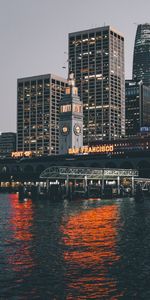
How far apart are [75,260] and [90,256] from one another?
9.29 ft

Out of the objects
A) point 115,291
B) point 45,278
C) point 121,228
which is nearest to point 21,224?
point 121,228

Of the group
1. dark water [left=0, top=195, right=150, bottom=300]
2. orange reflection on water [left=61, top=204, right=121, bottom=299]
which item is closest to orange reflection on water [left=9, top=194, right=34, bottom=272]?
dark water [left=0, top=195, right=150, bottom=300]

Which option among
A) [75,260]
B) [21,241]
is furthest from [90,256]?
[21,241]

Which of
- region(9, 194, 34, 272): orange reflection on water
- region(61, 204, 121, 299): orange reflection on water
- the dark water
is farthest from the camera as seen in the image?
region(9, 194, 34, 272): orange reflection on water

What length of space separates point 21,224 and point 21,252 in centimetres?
3253

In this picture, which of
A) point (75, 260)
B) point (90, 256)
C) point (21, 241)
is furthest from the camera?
point (21, 241)

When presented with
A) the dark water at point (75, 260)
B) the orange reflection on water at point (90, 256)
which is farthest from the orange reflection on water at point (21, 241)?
the orange reflection on water at point (90, 256)

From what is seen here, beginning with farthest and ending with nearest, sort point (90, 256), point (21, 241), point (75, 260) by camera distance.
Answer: point (21, 241) < point (90, 256) < point (75, 260)

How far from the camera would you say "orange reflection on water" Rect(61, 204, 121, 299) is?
42.6m

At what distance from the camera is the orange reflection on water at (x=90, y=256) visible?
42.6 meters

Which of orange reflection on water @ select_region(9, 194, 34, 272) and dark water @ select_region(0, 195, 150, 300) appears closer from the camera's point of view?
dark water @ select_region(0, 195, 150, 300)

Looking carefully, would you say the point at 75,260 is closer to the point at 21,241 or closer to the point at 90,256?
the point at 90,256

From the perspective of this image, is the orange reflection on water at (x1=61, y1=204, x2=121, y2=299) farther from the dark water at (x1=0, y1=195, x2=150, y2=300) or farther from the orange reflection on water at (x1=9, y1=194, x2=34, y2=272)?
the orange reflection on water at (x1=9, y1=194, x2=34, y2=272)

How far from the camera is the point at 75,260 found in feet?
180
